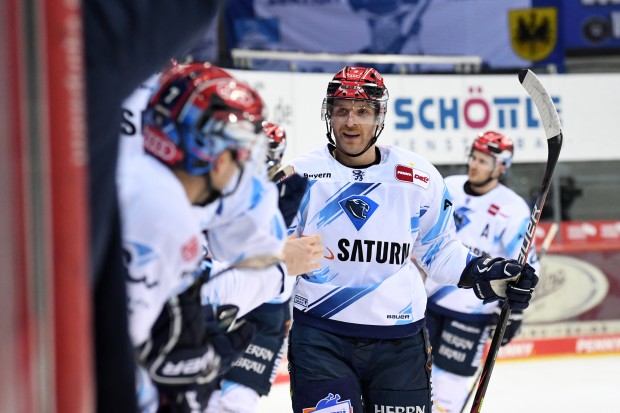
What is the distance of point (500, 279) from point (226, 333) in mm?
1452

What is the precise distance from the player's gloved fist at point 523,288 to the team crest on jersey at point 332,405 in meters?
0.63

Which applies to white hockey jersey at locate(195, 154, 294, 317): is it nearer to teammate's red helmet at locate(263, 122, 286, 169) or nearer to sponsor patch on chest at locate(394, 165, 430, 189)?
sponsor patch on chest at locate(394, 165, 430, 189)

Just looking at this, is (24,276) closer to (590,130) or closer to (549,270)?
(549,270)

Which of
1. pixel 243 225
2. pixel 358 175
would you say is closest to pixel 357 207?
pixel 358 175

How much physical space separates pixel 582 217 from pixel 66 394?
8003mm

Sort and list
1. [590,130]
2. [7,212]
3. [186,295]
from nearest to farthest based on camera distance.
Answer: [7,212] < [186,295] < [590,130]

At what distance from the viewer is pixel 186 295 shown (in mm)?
1683

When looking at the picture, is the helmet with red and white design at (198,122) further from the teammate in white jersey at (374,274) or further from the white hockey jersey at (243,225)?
the teammate in white jersey at (374,274)

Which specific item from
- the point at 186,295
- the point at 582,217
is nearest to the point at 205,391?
the point at 186,295

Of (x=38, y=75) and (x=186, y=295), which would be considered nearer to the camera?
(x=38, y=75)

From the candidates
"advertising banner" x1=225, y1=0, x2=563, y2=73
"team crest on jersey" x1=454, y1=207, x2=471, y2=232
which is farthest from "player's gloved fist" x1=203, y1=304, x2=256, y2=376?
"advertising banner" x1=225, y1=0, x2=563, y2=73

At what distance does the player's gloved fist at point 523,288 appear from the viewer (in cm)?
315

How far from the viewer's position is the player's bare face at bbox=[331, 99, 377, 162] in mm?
3295

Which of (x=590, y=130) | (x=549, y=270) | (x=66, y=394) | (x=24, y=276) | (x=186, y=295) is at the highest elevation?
(x=24, y=276)
